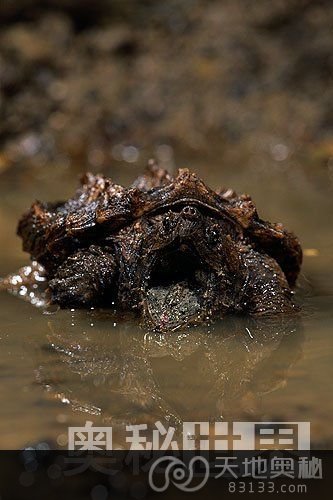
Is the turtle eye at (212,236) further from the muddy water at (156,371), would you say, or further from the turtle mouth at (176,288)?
the muddy water at (156,371)

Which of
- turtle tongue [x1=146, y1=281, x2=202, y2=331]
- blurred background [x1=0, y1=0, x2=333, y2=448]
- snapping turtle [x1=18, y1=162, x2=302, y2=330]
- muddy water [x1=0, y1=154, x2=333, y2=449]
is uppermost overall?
blurred background [x1=0, y1=0, x2=333, y2=448]

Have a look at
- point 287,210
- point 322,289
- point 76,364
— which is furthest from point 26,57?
point 76,364

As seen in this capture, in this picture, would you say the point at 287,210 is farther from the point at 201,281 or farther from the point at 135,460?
the point at 135,460

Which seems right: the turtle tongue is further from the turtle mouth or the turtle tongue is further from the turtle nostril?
the turtle nostril

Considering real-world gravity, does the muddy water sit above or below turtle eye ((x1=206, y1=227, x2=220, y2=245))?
below

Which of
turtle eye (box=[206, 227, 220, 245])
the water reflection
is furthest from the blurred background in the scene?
the water reflection

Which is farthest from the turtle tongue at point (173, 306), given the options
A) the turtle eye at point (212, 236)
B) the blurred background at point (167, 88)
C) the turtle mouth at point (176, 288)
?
the blurred background at point (167, 88)

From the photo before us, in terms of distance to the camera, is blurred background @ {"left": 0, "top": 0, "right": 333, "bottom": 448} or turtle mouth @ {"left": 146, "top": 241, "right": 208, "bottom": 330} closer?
turtle mouth @ {"left": 146, "top": 241, "right": 208, "bottom": 330}
